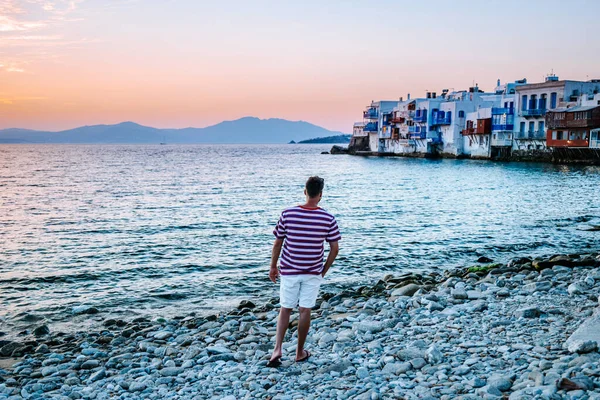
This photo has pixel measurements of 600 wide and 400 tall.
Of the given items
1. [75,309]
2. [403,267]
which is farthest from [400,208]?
[75,309]

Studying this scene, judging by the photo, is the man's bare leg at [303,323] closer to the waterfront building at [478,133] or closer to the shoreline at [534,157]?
the shoreline at [534,157]

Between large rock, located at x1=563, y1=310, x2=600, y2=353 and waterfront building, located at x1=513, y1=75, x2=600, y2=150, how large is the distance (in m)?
73.9

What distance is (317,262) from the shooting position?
6.27m

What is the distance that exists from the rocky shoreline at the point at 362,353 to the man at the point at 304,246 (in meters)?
0.88

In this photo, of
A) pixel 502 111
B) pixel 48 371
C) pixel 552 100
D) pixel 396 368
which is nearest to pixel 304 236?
pixel 396 368

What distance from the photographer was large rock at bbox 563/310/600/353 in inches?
237

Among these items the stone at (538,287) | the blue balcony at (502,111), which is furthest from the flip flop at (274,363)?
the blue balcony at (502,111)

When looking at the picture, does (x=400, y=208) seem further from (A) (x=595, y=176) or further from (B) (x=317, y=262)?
(A) (x=595, y=176)

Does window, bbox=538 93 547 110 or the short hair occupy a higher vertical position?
window, bbox=538 93 547 110

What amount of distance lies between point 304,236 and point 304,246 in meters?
0.12

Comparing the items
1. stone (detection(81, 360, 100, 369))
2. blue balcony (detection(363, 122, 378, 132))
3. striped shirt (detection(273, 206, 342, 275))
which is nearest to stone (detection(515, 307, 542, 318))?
striped shirt (detection(273, 206, 342, 275))

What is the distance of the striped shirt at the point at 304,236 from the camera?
241 inches

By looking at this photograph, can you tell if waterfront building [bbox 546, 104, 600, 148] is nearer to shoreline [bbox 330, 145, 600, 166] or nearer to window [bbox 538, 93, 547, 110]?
shoreline [bbox 330, 145, 600, 166]

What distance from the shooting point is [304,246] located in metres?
6.19
